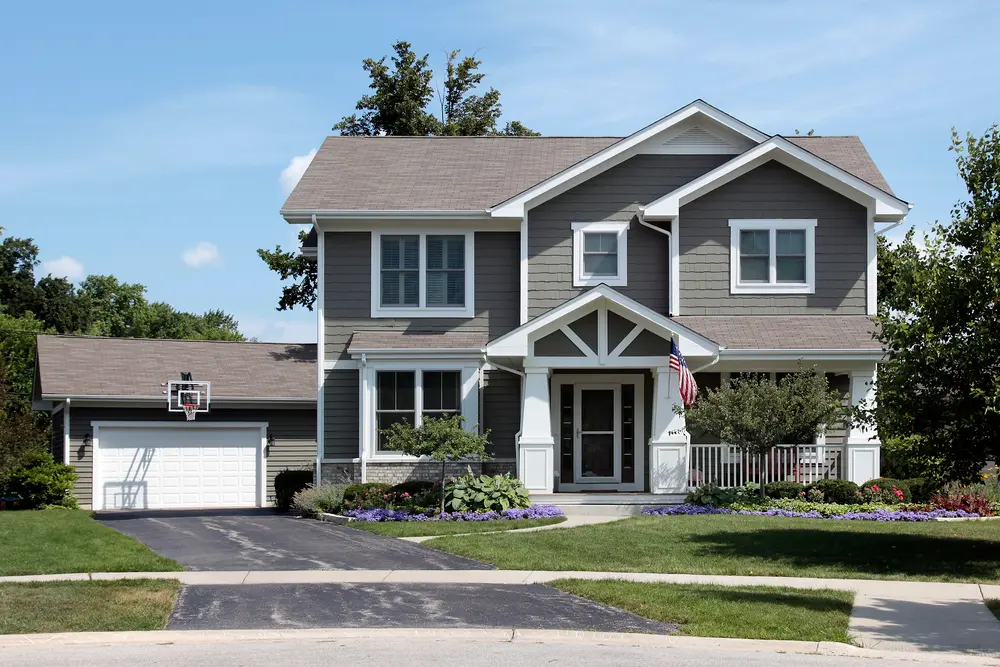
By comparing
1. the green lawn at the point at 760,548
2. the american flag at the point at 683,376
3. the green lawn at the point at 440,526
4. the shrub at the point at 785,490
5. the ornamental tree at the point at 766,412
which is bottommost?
the green lawn at the point at 440,526

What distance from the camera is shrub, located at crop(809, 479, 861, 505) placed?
21.6 m

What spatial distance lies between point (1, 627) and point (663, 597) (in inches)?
262

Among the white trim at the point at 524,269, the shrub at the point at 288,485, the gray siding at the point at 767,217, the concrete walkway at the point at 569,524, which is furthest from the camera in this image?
the shrub at the point at 288,485

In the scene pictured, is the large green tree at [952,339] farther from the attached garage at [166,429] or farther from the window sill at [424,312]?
the attached garage at [166,429]

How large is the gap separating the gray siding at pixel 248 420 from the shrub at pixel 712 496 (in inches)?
428

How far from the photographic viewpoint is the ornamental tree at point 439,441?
21.8 meters

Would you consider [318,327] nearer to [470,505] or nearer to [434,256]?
[434,256]

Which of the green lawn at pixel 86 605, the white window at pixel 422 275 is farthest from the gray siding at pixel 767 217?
the green lawn at pixel 86 605

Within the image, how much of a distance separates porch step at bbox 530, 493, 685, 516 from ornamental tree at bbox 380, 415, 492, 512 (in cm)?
150

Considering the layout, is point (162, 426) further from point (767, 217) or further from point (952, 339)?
point (952, 339)

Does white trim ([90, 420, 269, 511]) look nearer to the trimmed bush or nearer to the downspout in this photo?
the downspout

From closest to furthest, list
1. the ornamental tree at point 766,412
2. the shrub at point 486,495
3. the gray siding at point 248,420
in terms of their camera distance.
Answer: the ornamental tree at point 766,412
the shrub at point 486,495
the gray siding at point 248,420

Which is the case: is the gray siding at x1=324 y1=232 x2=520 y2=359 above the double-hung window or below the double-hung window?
above

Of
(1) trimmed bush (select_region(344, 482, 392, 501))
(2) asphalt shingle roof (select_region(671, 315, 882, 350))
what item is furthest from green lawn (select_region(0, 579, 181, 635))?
(2) asphalt shingle roof (select_region(671, 315, 882, 350))
